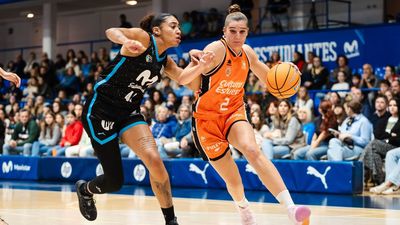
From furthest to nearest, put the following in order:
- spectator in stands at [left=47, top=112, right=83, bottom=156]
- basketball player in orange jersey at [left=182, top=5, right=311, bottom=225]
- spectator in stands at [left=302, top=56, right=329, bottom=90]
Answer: spectator in stands at [left=47, top=112, right=83, bottom=156]
spectator in stands at [left=302, top=56, right=329, bottom=90]
basketball player in orange jersey at [left=182, top=5, right=311, bottom=225]

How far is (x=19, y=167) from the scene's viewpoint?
1698 cm

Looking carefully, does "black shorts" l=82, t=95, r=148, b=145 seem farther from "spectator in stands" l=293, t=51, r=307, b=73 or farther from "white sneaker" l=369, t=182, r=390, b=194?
"spectator in stands" l=293, t=51, r=307, b=73

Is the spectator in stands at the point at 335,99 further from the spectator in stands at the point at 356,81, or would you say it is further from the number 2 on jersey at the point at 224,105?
the number 2 on jersey at the point at 224,105

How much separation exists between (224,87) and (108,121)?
1.17 meters

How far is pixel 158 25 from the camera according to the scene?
688 centimetres

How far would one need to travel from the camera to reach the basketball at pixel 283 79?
7.22 m

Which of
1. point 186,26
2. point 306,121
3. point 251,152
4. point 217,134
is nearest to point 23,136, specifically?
point 186,26

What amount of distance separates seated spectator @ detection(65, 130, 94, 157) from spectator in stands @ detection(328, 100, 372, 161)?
18.5 feet

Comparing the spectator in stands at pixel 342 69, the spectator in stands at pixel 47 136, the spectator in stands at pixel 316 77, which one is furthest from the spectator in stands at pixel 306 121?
the spectator in stands at pixel 47 136

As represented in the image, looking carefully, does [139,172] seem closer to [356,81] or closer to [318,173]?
[318,173]

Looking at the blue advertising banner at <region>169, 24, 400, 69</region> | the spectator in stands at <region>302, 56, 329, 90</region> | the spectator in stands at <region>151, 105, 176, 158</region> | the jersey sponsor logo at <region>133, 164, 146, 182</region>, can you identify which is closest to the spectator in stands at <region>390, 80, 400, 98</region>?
the spectator in stands at <region>302, 56, 329, 90</region>

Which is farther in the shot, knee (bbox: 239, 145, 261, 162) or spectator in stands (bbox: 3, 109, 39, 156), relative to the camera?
spectator in stands (bbox: 3, 109, 39, 156)

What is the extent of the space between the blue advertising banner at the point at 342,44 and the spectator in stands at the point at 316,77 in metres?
1.67

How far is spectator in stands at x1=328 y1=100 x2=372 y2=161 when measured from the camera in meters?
12.6
